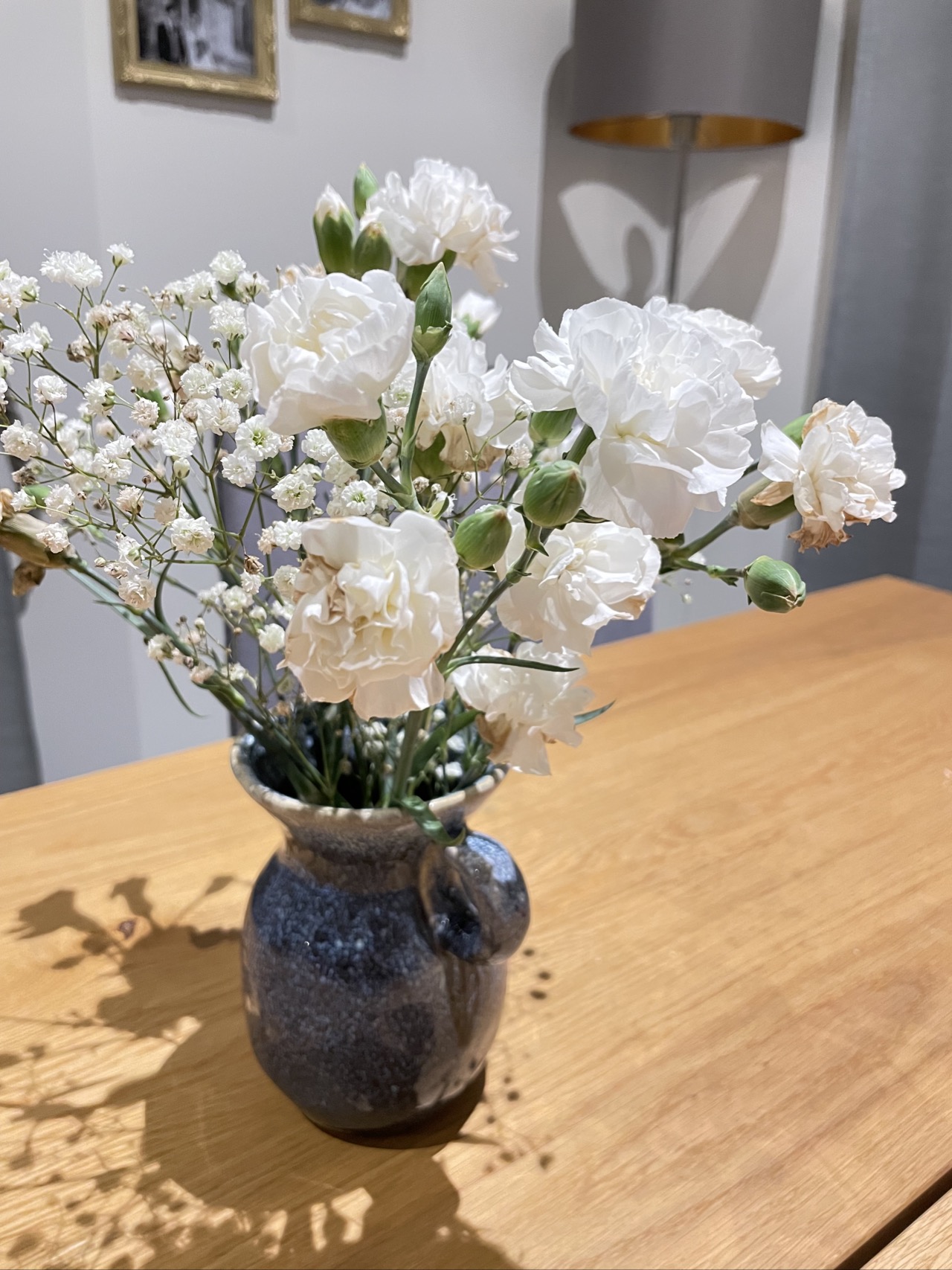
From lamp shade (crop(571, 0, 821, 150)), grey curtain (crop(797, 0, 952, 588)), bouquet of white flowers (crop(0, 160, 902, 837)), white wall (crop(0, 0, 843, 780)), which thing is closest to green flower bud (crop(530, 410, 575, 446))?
bouquet of white flowers (crop(0, 160, 902, 837))

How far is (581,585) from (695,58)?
1.72 m

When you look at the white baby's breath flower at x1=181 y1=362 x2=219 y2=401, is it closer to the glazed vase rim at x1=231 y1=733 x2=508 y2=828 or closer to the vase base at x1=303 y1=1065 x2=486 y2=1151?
the glazed vase rim at x1=231 y1=733 x2=508 y2=828

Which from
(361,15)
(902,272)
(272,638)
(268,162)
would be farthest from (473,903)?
(902,272)

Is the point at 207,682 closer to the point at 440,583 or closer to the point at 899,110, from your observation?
the point at 440,583

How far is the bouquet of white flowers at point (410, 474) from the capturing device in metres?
0.35

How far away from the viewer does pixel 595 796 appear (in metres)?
0.92

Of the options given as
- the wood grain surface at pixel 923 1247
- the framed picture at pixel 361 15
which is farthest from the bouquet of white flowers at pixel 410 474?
the framed picture at pixel 361 15

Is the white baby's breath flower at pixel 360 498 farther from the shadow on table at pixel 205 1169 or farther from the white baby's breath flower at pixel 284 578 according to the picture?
the shadow on table at pixel 205 1169

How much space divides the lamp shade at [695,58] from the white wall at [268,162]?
246 mm

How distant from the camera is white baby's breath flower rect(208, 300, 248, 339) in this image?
457 millimetres

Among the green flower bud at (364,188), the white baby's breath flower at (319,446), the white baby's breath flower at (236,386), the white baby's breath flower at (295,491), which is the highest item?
the green flower bud at (364,188)

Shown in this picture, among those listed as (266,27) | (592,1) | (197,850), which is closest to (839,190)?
(592,1)

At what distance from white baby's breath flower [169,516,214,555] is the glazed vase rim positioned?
0.48 ft

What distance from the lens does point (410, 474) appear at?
1.40ft
